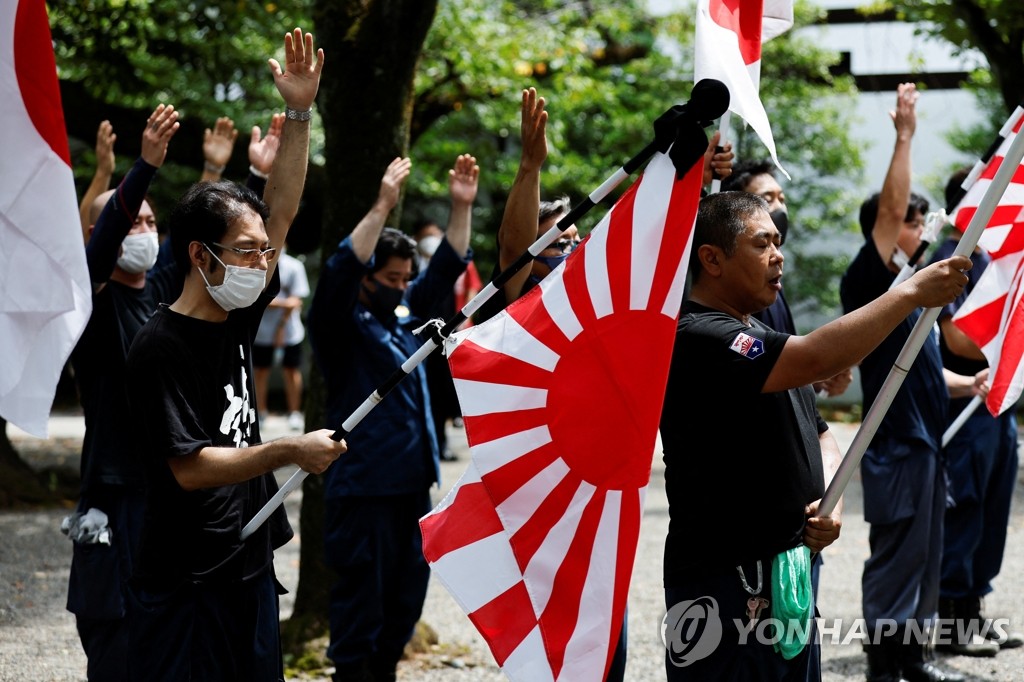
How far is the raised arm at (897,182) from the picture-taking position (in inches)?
A: 195

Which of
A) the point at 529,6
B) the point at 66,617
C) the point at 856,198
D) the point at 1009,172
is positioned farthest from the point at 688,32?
the point at 1009,172

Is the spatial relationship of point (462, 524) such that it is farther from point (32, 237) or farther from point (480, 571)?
point (32, 237)

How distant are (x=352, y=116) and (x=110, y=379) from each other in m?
1.93

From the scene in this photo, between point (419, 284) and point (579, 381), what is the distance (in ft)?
8.06

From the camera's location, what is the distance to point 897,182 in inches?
199

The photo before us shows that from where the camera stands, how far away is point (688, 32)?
50.9 ft

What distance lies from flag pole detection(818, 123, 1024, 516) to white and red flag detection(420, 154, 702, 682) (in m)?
0.52

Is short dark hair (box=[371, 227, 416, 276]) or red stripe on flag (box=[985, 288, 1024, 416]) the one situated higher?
short dark hair (box=[371, 227, 416, 276])

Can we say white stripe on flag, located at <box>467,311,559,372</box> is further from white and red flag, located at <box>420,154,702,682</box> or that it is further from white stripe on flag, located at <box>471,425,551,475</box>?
white stripe on flag, located at <box>471,425,551,475</box>

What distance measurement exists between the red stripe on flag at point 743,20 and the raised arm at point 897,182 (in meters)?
0.93

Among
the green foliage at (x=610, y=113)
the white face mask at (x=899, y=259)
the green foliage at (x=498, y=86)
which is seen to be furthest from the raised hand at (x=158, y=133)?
the green foliage at (x=610, y=113)

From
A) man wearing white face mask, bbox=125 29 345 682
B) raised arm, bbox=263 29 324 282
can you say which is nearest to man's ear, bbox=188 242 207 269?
man wearing white face mask, bbox=125 29 345 682

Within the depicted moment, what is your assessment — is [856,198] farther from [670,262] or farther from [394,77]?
[670,262]

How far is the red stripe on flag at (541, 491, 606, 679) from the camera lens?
3277mm
